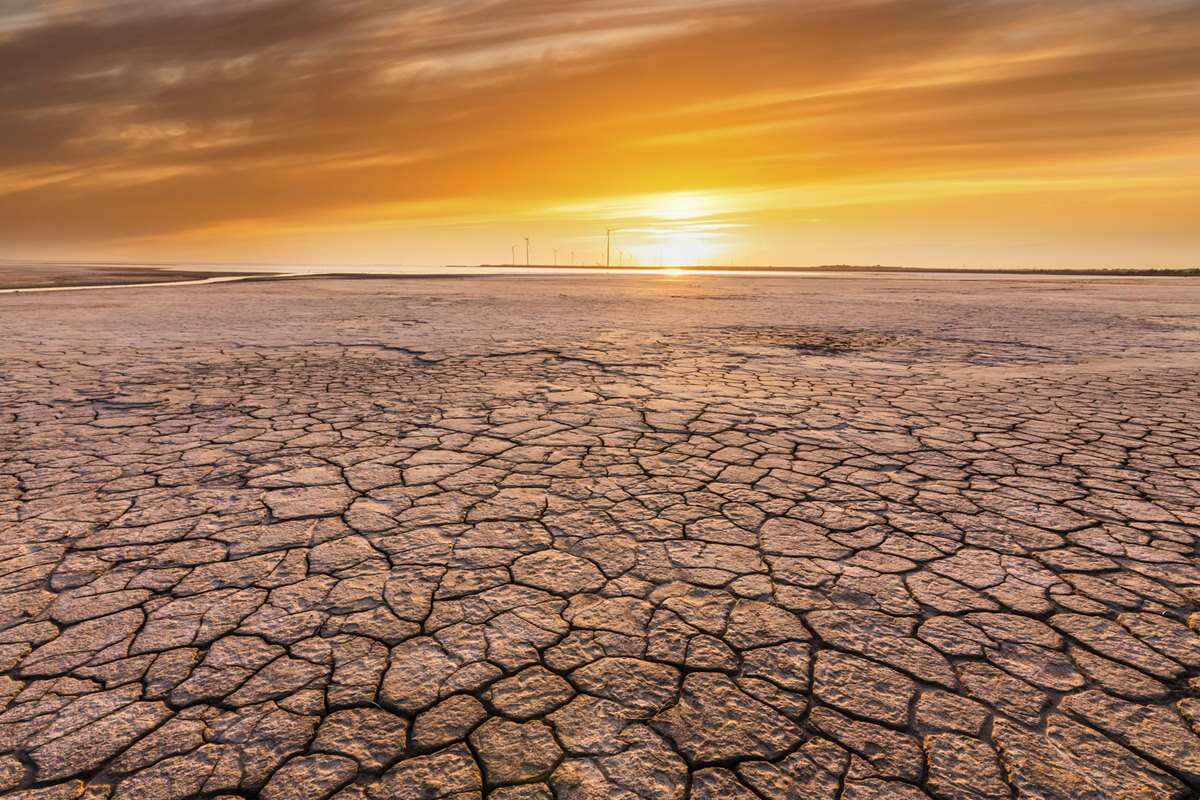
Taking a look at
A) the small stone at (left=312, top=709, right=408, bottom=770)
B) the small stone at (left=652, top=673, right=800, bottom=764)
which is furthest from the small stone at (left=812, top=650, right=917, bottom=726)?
the small stone at (left=312, top=709, right=408, bottom=770)

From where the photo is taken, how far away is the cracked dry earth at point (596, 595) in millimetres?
1521

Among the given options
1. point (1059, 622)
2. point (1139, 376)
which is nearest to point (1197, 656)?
point (1059, 622)

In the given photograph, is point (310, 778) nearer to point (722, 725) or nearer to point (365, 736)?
point (365, 736)

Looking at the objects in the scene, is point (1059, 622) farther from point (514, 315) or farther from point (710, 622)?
point (514, 315)

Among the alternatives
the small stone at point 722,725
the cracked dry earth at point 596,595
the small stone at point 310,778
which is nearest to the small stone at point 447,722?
the cracked dry earth at point 596,595

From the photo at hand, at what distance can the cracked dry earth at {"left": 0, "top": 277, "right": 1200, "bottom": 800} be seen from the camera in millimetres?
1521

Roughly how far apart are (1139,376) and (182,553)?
7759 mm

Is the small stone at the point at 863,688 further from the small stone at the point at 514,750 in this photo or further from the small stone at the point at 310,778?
the small stone at the point at 310,778

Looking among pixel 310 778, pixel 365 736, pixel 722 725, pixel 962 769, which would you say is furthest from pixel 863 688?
pixel 310 778

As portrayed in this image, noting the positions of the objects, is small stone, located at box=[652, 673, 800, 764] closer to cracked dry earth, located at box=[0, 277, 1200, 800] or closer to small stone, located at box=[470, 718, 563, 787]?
cracked dry earth, located at box=[0, 277, 1200, 800]

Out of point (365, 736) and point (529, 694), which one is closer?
point (365, 736)

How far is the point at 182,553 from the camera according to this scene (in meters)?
2.49

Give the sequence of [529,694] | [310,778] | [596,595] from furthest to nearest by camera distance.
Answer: [596,595], [529,694], [310,778]

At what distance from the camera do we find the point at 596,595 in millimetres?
2219
